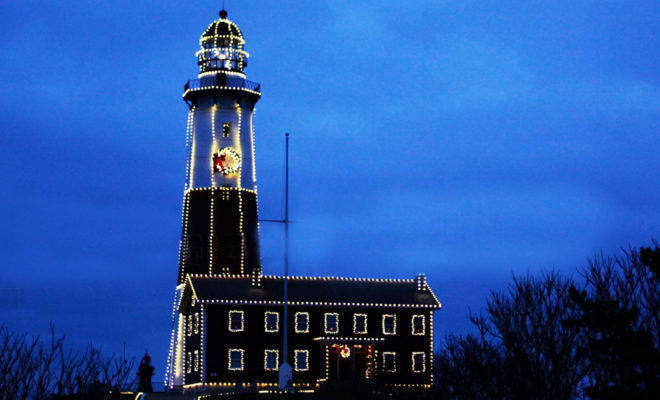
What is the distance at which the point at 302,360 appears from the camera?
75500mm

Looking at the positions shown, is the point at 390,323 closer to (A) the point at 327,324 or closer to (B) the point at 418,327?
(B) the point at 418,327

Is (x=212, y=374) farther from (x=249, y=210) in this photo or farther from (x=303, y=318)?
(x=249, y=210)

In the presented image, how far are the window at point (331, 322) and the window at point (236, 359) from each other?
5322mm

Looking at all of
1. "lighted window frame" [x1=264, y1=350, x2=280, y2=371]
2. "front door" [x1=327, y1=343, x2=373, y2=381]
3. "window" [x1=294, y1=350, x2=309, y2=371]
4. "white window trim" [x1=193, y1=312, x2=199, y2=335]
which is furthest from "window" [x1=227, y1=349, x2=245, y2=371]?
"front door" [x1=327, y1=343, x2=373, y2=381]

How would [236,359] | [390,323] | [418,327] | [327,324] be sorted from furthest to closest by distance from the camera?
1. [418,327]
2. [390,323]
3. [327,324]
4. [236,359]

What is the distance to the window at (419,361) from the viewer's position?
76.4m

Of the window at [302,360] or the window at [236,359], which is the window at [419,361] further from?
the window at [236,359]

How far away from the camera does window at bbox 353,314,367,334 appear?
76312mm

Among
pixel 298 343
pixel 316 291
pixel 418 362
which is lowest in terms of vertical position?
pixel 418 362

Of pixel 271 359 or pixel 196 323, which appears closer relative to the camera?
pixel 271 359

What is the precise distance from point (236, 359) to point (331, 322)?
6.09 meters

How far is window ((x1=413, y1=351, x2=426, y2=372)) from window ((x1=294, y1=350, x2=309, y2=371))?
21.1 feet

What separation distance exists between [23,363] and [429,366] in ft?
158

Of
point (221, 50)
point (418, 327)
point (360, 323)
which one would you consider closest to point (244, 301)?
point (360, 323)
